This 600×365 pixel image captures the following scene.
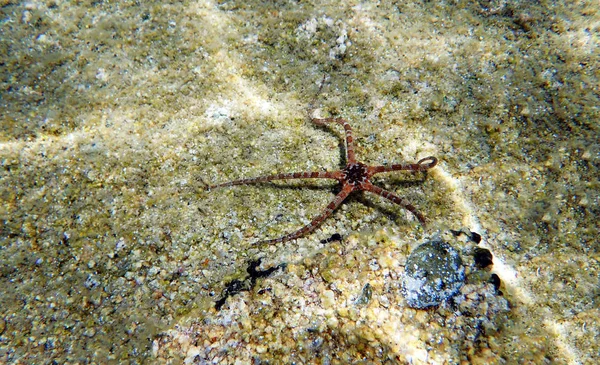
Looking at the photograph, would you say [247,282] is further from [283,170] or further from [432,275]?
[432,275]

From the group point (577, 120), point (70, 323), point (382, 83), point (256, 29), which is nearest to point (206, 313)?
point (70, 323)

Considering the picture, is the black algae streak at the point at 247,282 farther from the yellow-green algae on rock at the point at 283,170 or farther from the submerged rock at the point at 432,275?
the submerged rock at the point at 432,275

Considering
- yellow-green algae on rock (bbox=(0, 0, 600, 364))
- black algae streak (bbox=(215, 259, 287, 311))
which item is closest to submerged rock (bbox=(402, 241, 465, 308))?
yellow-green algae on rock (bbox=(0, 0, 600, 364))

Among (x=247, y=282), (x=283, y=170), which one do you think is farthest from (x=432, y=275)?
(x=283, y=170)

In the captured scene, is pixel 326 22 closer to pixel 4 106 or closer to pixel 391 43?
pixel 391 43

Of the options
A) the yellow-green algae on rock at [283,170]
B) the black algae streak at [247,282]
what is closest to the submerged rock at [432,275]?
the yellow-green algae on rock at [283,170]

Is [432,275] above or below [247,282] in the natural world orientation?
above
